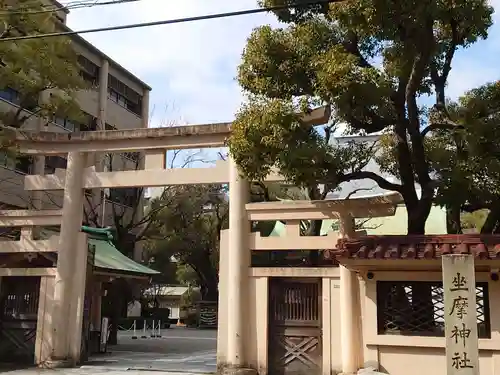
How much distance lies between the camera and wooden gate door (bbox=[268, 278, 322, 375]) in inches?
464

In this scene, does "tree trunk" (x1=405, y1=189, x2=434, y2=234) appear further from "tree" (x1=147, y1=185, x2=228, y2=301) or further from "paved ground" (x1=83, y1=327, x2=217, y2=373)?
Answer: "tree" (x1=147, y1=185, x2=228, y2=301)

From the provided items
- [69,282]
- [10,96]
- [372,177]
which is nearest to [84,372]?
[69,282]

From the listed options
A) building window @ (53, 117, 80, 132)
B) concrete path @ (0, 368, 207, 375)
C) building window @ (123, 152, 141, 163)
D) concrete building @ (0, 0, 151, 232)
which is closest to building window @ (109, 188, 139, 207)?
concrete building @ (0, 0, 151, 232)

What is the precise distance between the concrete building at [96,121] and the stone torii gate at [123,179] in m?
8.18

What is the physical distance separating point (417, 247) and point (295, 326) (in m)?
3.16

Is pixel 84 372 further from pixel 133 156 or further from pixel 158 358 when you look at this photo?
pixel 133 156

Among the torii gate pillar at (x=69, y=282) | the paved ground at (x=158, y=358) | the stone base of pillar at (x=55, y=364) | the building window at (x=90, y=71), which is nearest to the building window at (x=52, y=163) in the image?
the building window at (x=90, y=71)

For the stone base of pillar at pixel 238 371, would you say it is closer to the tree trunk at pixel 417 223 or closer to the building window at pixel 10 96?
the tree trunk at pixel 417 223

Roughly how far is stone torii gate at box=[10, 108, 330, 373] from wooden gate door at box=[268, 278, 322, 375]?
69 centimetres

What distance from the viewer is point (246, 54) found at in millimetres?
10703

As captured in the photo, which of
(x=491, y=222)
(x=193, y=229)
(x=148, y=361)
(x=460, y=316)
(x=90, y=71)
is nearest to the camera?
(x=460, y=316)

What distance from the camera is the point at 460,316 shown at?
681cm

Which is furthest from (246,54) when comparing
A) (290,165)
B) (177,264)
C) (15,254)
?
(177,264)

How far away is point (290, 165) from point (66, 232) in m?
6.01
